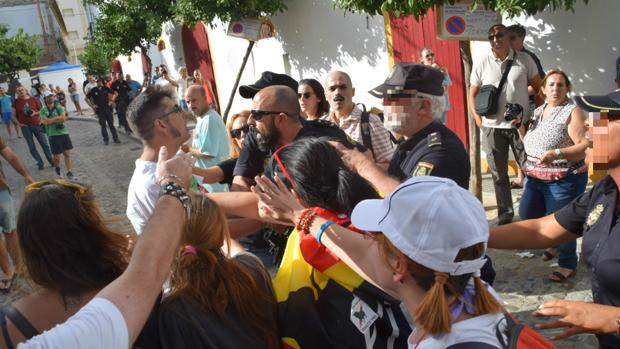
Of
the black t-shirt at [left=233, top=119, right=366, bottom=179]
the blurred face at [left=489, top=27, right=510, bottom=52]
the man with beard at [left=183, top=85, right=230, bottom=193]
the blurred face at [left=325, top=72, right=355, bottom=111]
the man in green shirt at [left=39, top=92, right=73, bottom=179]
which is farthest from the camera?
the man in green shirt at [left=39, top=92, right=73, bottom=179]

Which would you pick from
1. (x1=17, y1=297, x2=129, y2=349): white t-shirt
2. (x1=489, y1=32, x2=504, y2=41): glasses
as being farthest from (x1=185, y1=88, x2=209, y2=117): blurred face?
(x1=17, y1=297, x2=129, y2=349): white t-shirt

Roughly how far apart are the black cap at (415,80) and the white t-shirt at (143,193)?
142 cm

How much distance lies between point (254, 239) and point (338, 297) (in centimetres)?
132

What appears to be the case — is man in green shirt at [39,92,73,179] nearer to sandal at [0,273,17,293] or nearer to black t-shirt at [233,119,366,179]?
sandal at [0,273,17,293]

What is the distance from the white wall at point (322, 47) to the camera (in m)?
8.88

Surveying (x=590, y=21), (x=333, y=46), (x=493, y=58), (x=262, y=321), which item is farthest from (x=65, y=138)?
(x=262, y=321)

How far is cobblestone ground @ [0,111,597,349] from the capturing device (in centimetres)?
408

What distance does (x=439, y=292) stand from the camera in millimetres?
1397

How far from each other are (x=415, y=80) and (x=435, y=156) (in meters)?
0.52

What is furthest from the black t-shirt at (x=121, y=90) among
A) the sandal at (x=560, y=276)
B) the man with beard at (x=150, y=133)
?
the sandal at (x=560, y=276)

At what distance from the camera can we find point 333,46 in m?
9.76

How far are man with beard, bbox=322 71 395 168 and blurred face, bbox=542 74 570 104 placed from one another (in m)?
1.34

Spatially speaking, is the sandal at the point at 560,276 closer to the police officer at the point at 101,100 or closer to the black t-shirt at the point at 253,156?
the black t-shirt at the point at 253,156

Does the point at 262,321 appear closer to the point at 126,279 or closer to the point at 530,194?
the point at 126,279
